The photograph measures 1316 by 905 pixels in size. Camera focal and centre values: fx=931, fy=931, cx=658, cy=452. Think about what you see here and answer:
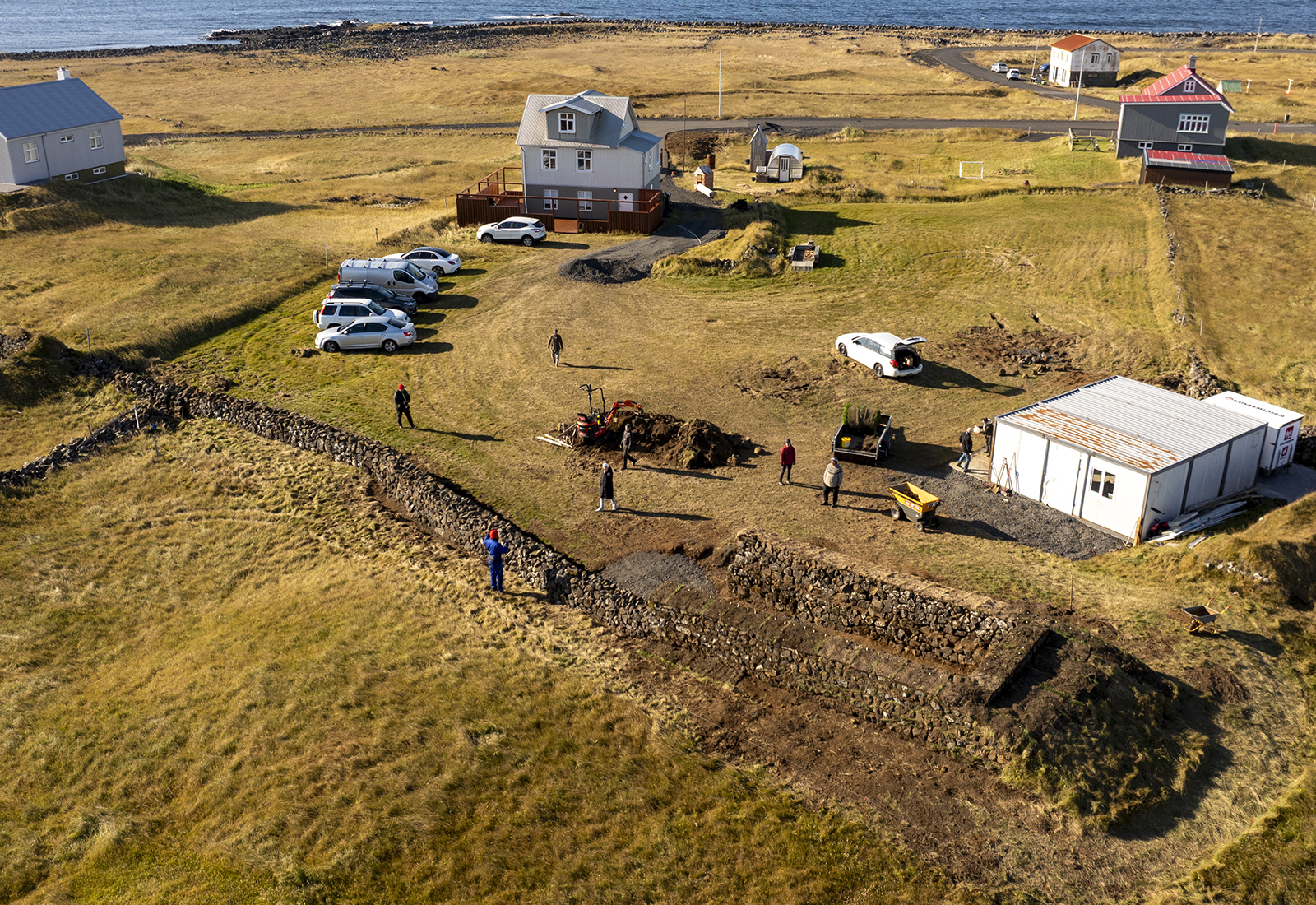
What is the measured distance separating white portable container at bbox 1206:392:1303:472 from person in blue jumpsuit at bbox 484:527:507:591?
24.5 meters

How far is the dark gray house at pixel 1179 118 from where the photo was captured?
65.9m

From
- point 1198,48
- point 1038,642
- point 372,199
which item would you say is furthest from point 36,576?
point 1198,48

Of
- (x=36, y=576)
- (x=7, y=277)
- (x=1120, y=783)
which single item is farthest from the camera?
(x=7, y=277)

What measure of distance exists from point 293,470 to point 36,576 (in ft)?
26.7

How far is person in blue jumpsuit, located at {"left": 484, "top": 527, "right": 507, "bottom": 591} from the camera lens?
2533cm

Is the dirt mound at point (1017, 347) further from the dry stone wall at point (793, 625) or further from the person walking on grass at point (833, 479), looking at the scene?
the dry stone wall at point (793, 625)

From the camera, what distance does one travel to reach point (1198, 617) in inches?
883

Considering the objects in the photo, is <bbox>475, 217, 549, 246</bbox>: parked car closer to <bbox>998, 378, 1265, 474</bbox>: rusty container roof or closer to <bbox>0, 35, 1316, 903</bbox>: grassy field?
<bbox>0, 35, 1316, 903</bbox>: grassy field

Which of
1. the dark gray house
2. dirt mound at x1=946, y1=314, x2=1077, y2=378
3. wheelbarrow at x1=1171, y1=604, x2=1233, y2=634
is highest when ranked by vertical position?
the dark gray house

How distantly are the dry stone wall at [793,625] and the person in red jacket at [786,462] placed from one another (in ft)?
15.5

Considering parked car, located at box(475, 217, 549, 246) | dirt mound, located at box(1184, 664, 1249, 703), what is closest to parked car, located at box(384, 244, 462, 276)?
parked car, located at box(475, 217, 549, 246)

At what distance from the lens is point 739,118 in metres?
94.2

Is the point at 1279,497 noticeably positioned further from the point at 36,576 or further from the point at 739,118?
the point at 739,118

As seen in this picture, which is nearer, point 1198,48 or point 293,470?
point 293,470
